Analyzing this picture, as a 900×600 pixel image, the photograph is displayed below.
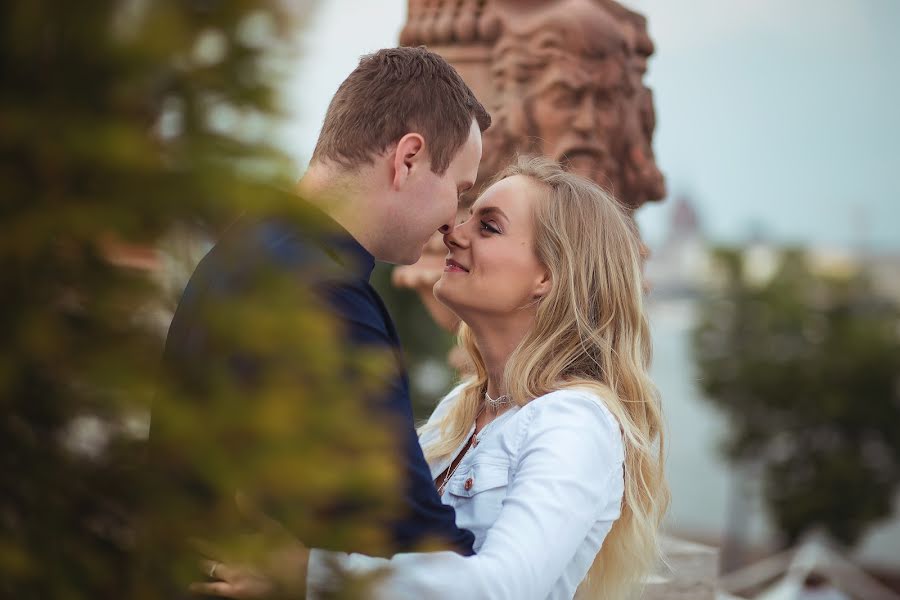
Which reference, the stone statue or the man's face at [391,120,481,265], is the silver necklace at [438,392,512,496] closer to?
the man's face at [391,120,481,265]

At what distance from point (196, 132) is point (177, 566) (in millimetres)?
374

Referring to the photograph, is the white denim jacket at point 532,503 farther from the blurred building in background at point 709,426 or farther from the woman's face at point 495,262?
the blurred building in background at point 709,426

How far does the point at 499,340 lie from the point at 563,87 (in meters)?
2.45

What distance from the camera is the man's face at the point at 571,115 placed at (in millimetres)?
5066

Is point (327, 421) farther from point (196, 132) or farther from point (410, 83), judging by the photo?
point (410, 83)

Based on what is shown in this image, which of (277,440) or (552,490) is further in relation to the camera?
(552,490)

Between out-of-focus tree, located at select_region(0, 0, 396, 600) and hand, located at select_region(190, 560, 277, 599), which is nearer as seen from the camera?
out-of-focus tree, located at select_region(0, 0, 396, 600)

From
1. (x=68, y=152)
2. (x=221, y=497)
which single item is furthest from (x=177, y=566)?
(x=68, y=152)

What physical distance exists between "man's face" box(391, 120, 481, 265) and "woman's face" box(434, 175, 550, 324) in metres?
0.17

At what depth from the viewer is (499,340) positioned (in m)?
2.93

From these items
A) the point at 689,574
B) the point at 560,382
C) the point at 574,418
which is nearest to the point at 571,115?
the point at 689,574

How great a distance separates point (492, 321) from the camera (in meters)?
2.88

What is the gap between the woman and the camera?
248 centimetres

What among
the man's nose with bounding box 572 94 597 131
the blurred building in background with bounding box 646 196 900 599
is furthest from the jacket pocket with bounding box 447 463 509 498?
the blurred building in background with bounding box 646 196 900 599
